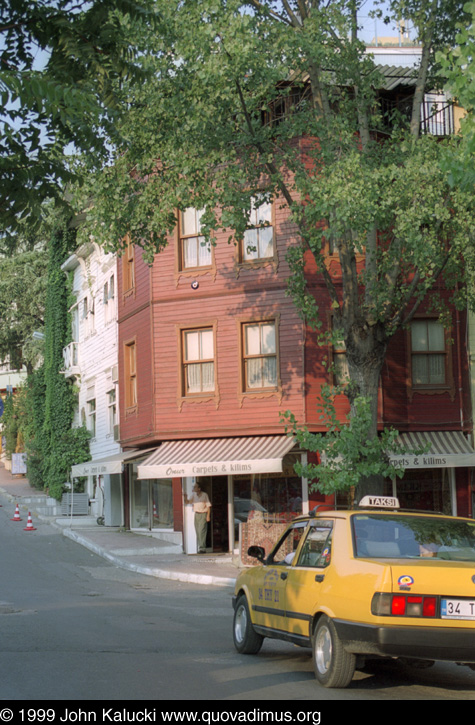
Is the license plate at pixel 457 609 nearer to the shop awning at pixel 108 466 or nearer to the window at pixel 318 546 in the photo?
the window at pixel 318 546

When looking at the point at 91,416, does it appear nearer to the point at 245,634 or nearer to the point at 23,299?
the point at 23,299

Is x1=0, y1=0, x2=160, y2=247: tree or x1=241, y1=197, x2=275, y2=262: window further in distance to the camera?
x1=241, y1=197, x2=275, y2=262: window

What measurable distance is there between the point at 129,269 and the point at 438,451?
1113 cm

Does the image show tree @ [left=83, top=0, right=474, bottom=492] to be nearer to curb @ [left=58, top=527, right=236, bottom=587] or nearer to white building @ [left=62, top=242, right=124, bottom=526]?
curb @ [left=58, top=527, right=236, bottom=587]

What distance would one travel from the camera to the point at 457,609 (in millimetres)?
7633

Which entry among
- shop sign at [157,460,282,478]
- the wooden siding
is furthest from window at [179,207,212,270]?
shop sign at [157,460,282,478]

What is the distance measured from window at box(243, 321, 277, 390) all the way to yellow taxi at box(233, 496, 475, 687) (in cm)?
1425

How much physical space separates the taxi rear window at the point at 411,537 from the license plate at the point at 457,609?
0.69m

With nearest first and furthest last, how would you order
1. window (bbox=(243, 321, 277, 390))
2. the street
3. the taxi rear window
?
the street → the taxi rear window → window (bbox=(243, 321, 277, 390))

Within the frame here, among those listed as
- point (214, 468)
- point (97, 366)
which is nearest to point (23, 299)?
point (97, 366)

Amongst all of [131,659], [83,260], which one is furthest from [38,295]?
[131,659]

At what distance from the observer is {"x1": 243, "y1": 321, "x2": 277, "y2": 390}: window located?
24.4m

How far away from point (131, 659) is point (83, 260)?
1169 inches
